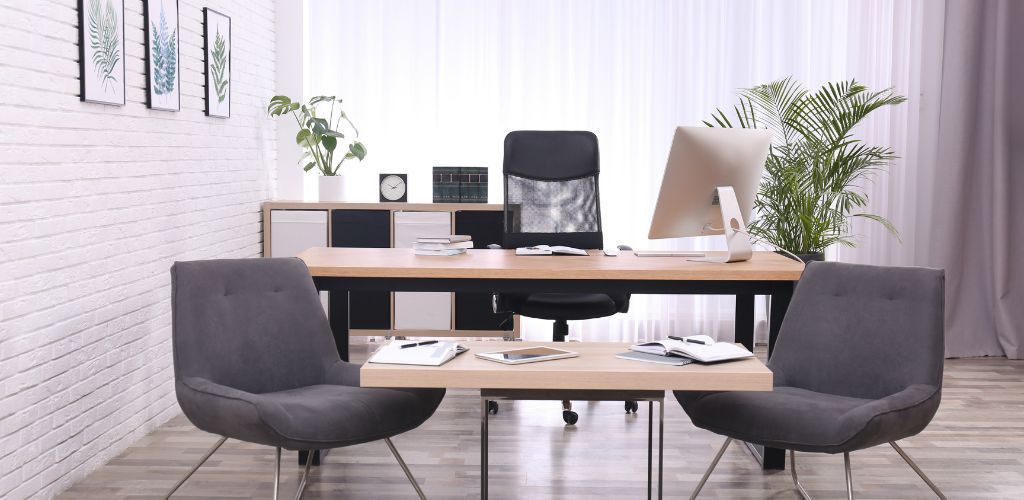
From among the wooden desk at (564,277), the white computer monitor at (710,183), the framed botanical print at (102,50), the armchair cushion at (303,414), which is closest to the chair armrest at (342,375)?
the armchair cushion at (303,414)

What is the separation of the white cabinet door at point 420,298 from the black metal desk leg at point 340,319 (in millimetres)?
1722

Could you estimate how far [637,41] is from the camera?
5.56 m

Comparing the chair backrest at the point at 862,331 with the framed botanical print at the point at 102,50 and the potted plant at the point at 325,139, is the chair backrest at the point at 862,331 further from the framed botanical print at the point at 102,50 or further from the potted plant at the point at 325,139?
the potted plant at the point at 325,139

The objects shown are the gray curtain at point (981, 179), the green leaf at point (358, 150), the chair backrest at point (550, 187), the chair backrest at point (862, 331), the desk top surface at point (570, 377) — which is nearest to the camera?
the desk top surface at point (570, 377)

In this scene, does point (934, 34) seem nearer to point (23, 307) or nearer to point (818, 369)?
point (818, 369)

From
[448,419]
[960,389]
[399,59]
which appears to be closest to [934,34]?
[960,389]

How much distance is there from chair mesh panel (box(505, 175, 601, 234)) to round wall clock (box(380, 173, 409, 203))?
1.28 meters

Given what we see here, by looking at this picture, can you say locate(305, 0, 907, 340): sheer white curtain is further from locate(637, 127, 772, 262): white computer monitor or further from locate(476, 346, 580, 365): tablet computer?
locate(476, 346, 580, 365): tablet computer

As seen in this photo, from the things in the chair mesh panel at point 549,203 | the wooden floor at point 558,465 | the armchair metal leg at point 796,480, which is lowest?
the wooden floor at point 558,465

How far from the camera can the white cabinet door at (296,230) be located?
5.17 m

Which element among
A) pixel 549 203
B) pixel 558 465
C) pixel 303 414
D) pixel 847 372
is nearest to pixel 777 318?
pixel 847 372

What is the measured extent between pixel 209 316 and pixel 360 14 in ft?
10.4

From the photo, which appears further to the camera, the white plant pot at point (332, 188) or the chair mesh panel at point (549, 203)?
the white plant pot at point (332, 188)

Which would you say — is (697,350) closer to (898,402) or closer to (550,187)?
(898,402)
